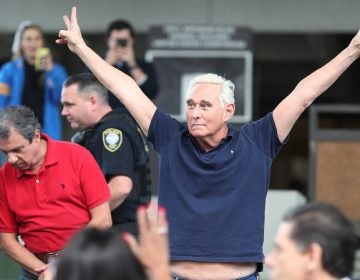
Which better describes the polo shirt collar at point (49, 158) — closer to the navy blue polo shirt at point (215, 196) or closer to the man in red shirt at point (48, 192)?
the man in red shirt at point (48, 192)

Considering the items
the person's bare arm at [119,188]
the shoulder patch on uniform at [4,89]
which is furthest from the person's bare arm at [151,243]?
the shoulder patch on uniform at [4,89]

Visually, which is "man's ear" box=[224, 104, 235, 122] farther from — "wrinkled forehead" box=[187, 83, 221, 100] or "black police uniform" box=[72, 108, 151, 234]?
"black police uniform" box=[72, 108, 151, 234]

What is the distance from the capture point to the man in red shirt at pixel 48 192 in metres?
6.17

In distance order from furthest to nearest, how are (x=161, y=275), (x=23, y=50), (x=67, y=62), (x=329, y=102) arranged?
(x=329, y=102) → (x=67, y=62) → (x=23, y=50) → (x=161, y=275)

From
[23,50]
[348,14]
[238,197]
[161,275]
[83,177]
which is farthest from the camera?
[348,14]

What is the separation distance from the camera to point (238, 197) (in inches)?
227

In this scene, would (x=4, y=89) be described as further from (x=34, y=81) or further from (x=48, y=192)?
(x=48, y=192)

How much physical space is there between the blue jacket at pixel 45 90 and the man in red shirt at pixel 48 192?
3.11m

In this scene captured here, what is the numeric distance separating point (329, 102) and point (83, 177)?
8340 millimetres

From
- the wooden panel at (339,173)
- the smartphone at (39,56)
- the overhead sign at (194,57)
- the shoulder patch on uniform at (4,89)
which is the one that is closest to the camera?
the smartphone at (39,56)

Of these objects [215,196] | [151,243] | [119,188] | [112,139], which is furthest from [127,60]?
[151,243]

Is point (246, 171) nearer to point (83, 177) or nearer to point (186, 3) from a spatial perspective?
point (83, 177)

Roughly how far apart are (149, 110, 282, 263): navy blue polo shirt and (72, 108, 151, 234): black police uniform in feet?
2.92

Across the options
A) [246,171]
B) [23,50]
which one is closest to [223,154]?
[246,171]
